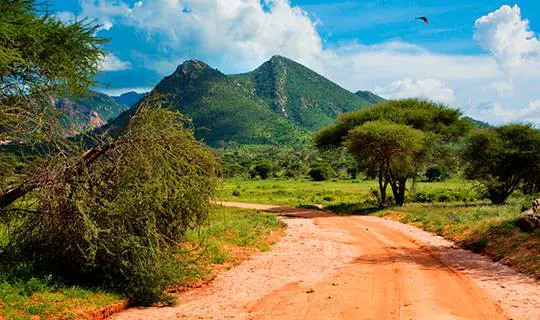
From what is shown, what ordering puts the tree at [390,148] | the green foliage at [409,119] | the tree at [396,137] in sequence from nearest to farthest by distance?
1. the tree at [390,148]
2. the tree at [396,137]
3. the green foliage at [409,119]

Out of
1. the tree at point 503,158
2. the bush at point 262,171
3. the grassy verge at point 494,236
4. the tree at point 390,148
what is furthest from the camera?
the bush at point 262,171

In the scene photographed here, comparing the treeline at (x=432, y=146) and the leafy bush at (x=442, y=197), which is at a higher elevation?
the treeline at (x=432, y=146)

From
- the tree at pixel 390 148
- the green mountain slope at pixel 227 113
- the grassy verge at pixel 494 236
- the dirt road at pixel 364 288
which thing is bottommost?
the dirt road at pixel 364 288

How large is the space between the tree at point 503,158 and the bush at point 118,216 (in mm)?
30711

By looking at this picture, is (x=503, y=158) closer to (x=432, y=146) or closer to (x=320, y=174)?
(x=432, y=146)

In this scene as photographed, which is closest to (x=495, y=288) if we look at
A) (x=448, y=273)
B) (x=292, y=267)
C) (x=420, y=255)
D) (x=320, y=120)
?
(x=448, y=273)

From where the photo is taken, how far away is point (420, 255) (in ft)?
54.9

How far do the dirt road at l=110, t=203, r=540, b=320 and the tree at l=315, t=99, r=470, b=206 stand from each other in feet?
53.7

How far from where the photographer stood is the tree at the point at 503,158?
121 ft

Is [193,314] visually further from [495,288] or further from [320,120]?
[320,120]

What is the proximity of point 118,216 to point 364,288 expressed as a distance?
5.97m

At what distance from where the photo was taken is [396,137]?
34.1m

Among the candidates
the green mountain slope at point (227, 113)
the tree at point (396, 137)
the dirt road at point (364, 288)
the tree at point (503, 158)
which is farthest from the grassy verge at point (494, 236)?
the green mountain slope at point (227, 113)

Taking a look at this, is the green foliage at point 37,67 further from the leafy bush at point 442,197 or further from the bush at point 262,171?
the bush at point 262,171
